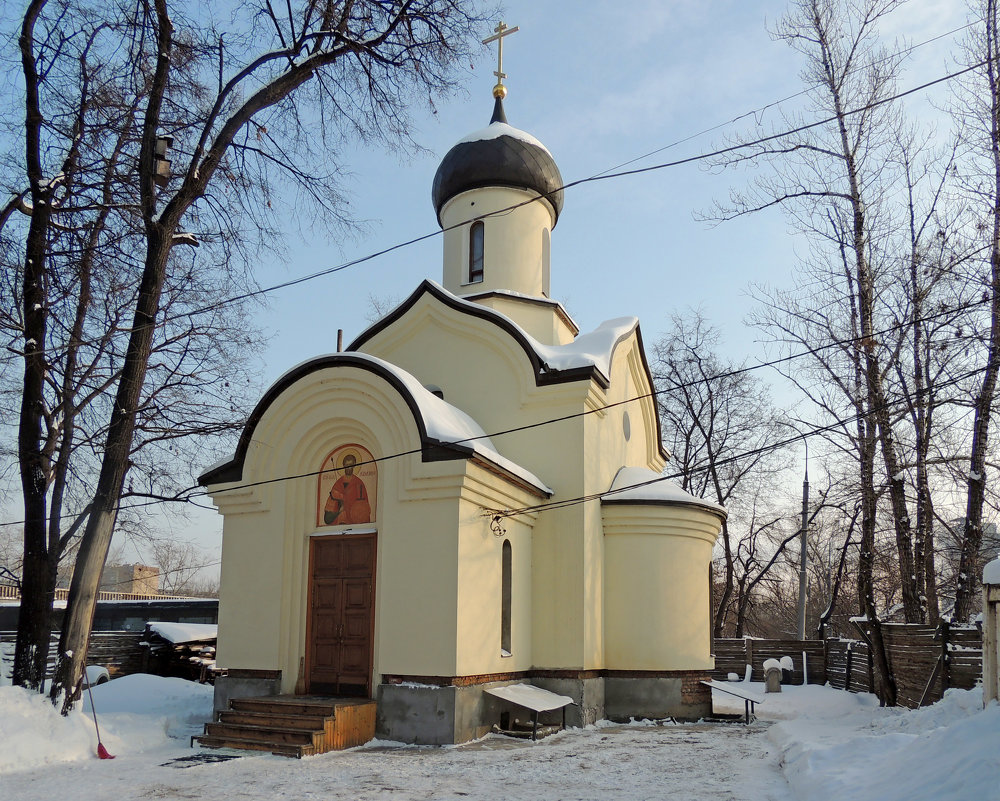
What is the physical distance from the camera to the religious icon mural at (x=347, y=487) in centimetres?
1172

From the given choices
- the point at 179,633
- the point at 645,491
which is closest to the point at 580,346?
the point at 645,491

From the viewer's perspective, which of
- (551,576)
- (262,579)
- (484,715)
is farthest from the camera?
(551,576)

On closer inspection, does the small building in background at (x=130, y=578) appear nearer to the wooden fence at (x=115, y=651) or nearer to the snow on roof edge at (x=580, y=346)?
the wooden fence at (x=115, y=651)

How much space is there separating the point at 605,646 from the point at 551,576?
1.48m

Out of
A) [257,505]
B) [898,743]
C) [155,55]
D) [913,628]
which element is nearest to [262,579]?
[257,505]

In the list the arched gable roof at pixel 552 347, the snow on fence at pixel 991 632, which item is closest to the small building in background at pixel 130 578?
the arched gable roof at pixel 552 347

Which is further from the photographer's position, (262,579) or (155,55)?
(262,579)

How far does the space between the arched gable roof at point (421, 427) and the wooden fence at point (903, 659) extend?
5.83 metres

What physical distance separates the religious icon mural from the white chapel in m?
0.03

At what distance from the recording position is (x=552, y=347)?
14.4m

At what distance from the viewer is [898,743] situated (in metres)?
7.39

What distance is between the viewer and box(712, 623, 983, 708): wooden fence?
38.8ft

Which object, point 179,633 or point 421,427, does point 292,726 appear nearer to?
point 421,427

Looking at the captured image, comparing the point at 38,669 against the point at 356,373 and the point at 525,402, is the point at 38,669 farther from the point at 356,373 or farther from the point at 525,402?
the point at 525,402
